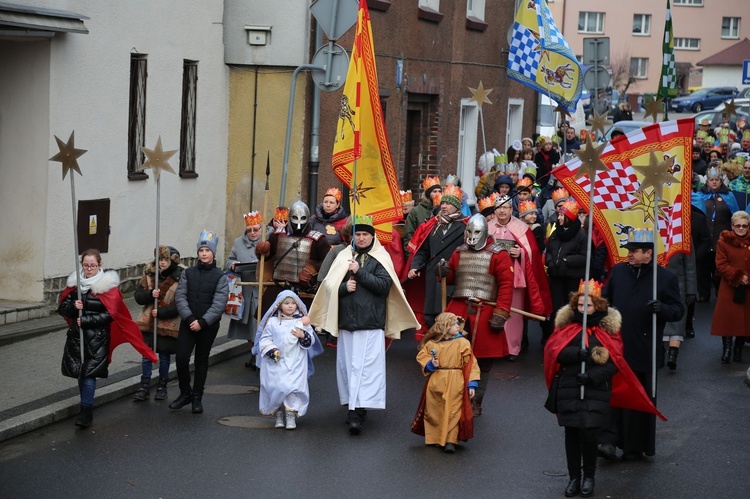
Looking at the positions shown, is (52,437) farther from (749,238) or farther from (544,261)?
(749,238)

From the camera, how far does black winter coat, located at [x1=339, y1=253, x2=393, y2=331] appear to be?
10969mm

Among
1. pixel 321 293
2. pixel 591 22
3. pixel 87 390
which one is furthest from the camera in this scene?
pixel 591 22

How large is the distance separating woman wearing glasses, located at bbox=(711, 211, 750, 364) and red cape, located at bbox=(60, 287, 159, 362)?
22.0 feet

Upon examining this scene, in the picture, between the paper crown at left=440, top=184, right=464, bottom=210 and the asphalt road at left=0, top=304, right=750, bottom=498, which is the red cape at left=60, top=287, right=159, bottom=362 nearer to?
the asphalt road at left=0, top=304, right=750, bottom=498

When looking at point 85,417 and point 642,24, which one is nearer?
point 85,417

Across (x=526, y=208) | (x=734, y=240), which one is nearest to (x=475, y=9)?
(x=526, y=208)

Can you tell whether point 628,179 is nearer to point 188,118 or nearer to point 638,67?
point 188,118

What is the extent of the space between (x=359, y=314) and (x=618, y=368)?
8.47 ft

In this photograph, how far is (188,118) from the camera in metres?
A: 18.1

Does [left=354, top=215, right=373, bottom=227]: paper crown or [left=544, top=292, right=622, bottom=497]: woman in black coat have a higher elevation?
[left=354, top=215, right=373, bottom=227]: paper crown

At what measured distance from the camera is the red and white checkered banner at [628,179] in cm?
1084

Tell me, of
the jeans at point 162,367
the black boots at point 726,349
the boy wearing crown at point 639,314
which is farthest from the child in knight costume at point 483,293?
the black boots at point 726,349

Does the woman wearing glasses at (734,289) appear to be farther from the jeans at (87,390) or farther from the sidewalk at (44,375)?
the jeans at (87,390)

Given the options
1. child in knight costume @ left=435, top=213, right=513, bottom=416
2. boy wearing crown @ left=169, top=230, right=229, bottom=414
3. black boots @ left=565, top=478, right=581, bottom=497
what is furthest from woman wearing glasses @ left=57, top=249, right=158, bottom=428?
black boots @ left=565, top=478, right=581, bottom=497
